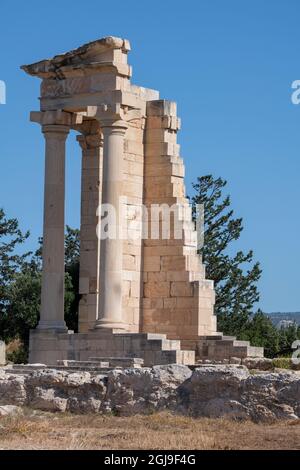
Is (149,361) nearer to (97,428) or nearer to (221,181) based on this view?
(97,428)

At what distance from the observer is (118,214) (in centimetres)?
3412

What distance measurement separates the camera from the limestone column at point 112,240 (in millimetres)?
33438

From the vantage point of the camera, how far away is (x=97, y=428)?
20188 millimetres

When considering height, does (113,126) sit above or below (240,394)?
above

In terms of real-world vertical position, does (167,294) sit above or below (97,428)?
above

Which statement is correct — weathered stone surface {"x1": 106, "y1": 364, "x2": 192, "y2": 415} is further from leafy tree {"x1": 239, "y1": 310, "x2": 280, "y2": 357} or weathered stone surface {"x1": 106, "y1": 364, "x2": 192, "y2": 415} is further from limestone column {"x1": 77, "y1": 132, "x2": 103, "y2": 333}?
leafy tree {"x1": 239, "y1": 310, "x2": 280, "y2": 357}

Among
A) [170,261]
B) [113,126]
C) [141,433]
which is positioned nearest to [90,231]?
[170,261]

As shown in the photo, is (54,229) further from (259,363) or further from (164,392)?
(164,392)

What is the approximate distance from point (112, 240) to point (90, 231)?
173 centimetres

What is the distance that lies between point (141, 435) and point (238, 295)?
1362 inches

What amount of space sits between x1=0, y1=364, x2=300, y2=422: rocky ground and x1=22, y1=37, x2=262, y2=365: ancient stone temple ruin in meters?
10.7

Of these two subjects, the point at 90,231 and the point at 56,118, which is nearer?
the point at 56,118

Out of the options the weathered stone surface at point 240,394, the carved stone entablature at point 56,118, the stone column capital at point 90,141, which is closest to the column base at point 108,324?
the stone column capital at point 90,141

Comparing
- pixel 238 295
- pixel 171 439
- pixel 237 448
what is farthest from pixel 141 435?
pixel 238 295
